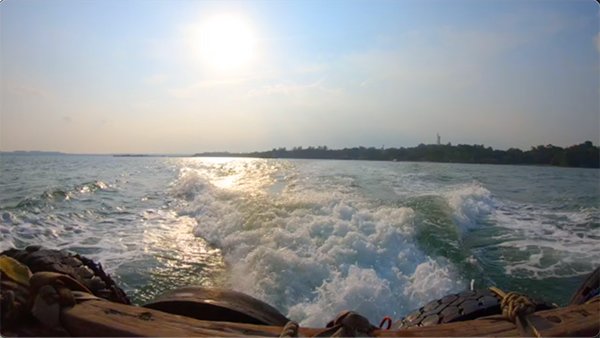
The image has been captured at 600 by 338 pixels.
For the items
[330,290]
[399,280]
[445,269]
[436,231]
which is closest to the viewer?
[330,290]

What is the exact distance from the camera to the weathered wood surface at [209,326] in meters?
1.44

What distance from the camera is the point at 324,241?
5621 mm

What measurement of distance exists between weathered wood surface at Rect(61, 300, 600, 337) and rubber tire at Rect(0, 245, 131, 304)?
643 mm

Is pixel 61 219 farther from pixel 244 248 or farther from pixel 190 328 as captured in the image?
pixel 190 328

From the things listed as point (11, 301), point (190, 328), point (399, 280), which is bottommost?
point (399, 280)

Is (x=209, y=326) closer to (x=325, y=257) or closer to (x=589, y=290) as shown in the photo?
(x=589, y=290)

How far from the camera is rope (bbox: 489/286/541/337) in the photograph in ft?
4.94

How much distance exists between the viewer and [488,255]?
19.1ft

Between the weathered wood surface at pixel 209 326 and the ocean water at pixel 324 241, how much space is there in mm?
2421

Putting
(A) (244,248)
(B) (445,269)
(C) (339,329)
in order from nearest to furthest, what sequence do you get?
(C) (339,329)
(B) (445,269)
(A) (244,248)

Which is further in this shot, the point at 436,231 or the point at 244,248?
the point at 436,231

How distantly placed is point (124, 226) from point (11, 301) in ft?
20.3

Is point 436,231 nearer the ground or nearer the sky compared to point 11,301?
nearer the ground

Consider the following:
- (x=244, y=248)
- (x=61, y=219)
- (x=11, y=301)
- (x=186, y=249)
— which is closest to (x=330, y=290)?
(x=244, y=248)
